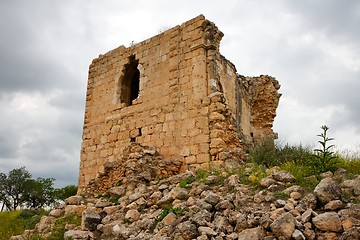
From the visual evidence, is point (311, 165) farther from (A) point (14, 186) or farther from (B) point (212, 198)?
(A) point (14, 186)

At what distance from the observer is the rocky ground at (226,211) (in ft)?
15.6

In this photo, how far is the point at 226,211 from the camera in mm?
5586

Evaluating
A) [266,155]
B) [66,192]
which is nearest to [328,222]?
[266,155]

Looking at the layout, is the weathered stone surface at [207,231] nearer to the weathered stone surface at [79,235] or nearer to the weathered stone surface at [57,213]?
the weathered stone surface at [79,235]

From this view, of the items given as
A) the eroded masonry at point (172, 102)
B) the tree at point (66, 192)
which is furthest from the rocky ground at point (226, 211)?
the tree at point (66, 192)

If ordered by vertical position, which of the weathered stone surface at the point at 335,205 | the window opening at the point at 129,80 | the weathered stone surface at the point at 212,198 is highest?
the window opening at the point at 129,80

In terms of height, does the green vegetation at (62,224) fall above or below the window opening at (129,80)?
below

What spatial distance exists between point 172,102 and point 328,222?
19.7 feet

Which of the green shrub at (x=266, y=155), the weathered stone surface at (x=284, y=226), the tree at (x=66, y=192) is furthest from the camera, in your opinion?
the tree at (x=66, y=192)

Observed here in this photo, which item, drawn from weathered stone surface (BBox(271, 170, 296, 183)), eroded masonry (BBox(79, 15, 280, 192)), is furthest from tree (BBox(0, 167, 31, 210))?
weathered stone surface (BBox(271, 170, 296, 183))

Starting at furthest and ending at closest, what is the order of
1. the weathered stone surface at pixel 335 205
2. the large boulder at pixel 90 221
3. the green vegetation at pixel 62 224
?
1. the green vegetation at pixel 62 224
2. the large boulder at pixel 90 221
3. the weathered stone surface at pixel 335 205

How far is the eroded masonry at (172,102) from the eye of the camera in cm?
925

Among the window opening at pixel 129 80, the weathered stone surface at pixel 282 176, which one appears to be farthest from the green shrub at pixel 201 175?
the window opening at pixel 129 80

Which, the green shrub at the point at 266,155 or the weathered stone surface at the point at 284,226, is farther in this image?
the green shrub at the point at 266,155
